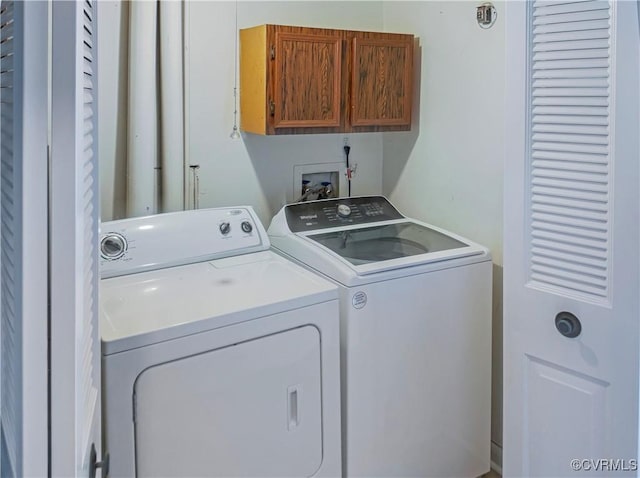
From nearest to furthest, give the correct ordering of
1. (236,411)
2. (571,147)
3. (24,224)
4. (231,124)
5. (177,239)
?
1. (24,224)
2. (571,147)
3. (236,411)
4. (177,239)
5. (231,124)

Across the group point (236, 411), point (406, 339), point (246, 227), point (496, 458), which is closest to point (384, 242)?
point (406, 339)

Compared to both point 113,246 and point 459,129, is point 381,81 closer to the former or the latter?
point 459,129

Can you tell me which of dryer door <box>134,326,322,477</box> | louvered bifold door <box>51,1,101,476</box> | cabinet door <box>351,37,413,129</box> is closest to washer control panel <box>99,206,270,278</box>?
dryer door <box>134,326,322,477</box>

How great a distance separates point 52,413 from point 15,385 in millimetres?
57

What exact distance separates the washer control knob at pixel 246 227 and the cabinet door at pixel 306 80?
38 centimetres

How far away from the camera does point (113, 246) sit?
1916 mm

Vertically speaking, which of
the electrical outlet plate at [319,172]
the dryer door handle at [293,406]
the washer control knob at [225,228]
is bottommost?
the dryer door handle at [293,406]

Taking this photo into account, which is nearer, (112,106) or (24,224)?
(24,224)

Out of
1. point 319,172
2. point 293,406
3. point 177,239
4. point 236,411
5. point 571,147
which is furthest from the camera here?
point 319,172

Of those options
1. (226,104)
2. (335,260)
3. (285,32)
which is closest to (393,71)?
(285,32)

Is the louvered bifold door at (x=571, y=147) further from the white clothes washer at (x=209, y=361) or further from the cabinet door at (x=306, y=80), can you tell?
the cabinet door at (x=306, y=80)

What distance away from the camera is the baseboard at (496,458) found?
7.80 ft

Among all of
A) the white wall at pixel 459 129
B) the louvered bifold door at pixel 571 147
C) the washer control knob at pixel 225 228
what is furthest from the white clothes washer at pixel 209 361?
the white wall at pixel 459 129

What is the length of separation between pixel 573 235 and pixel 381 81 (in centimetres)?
113
